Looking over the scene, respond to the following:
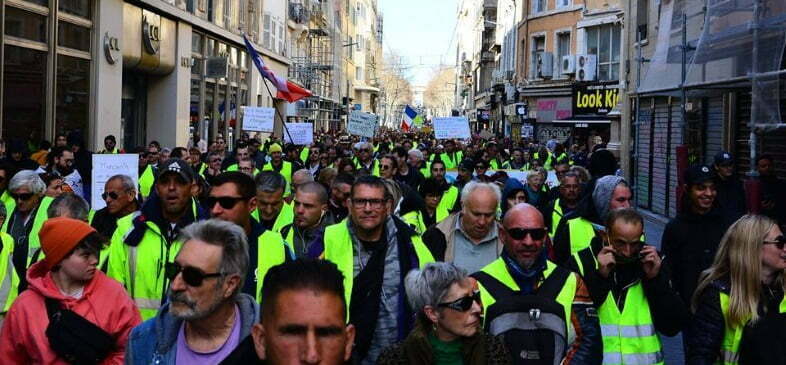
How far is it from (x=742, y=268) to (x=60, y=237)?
10.1 ft

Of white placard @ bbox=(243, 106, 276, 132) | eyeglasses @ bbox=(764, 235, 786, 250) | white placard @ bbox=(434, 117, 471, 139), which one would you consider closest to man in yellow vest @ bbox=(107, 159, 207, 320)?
eyeglasses @ bbox=(764, 235, 786, 250)

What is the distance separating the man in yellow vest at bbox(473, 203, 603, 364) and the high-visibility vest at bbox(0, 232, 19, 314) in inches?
104

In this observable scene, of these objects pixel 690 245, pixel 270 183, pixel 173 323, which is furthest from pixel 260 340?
pixel 270 183

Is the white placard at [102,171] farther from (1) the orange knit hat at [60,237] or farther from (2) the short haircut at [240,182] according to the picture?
(1) the orange knit hat at [60,237]

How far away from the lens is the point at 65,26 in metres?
20.1

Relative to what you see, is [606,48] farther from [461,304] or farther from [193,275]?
[193,275]

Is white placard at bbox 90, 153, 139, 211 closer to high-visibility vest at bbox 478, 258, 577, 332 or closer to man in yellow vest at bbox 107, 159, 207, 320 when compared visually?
man in yellow vest at bbox 107, 159, 207, 320

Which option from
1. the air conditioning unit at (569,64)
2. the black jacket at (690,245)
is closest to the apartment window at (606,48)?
the air conditioning unit at (569,64)

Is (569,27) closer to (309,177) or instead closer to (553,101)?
(553,101)

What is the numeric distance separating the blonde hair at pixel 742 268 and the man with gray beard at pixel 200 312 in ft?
7.18

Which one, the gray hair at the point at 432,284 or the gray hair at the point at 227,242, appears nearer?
the gray hair at the point at 227,242

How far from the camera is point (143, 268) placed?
5.02 meters

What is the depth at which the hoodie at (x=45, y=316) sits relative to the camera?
13.5 feet

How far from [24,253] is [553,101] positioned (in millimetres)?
34088
